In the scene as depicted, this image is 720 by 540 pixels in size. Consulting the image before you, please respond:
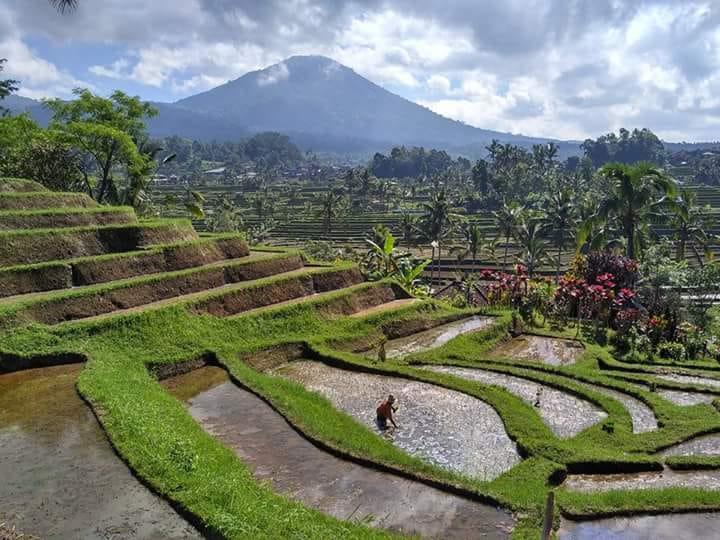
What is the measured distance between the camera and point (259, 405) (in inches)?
562

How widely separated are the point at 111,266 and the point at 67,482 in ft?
40.3

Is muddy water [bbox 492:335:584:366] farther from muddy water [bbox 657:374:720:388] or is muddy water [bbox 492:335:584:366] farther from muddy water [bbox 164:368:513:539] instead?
muddy water [bbox 164:368:513:539]

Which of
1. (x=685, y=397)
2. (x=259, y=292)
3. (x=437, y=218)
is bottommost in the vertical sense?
(x=685, y=397)

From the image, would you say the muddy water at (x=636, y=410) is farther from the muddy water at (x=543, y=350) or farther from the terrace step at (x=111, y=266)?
the terrace step at (x=111, y=266)

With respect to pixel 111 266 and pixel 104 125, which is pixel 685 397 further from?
pixel 104 125

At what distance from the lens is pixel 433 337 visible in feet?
76.0

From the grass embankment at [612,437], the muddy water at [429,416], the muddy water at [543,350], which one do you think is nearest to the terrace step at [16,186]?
the muddy water at [429,416]

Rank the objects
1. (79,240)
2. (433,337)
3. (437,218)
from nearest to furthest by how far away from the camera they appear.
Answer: (79,240) < (433,337) < (437,218)

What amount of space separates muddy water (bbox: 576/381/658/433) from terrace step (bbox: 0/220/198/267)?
641 inches

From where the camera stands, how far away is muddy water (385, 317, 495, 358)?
844 inches

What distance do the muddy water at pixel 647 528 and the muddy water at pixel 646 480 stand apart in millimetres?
1165

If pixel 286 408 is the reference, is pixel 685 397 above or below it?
below

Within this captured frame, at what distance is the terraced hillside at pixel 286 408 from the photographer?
9203mm

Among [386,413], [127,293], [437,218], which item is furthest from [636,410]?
[437,218]
